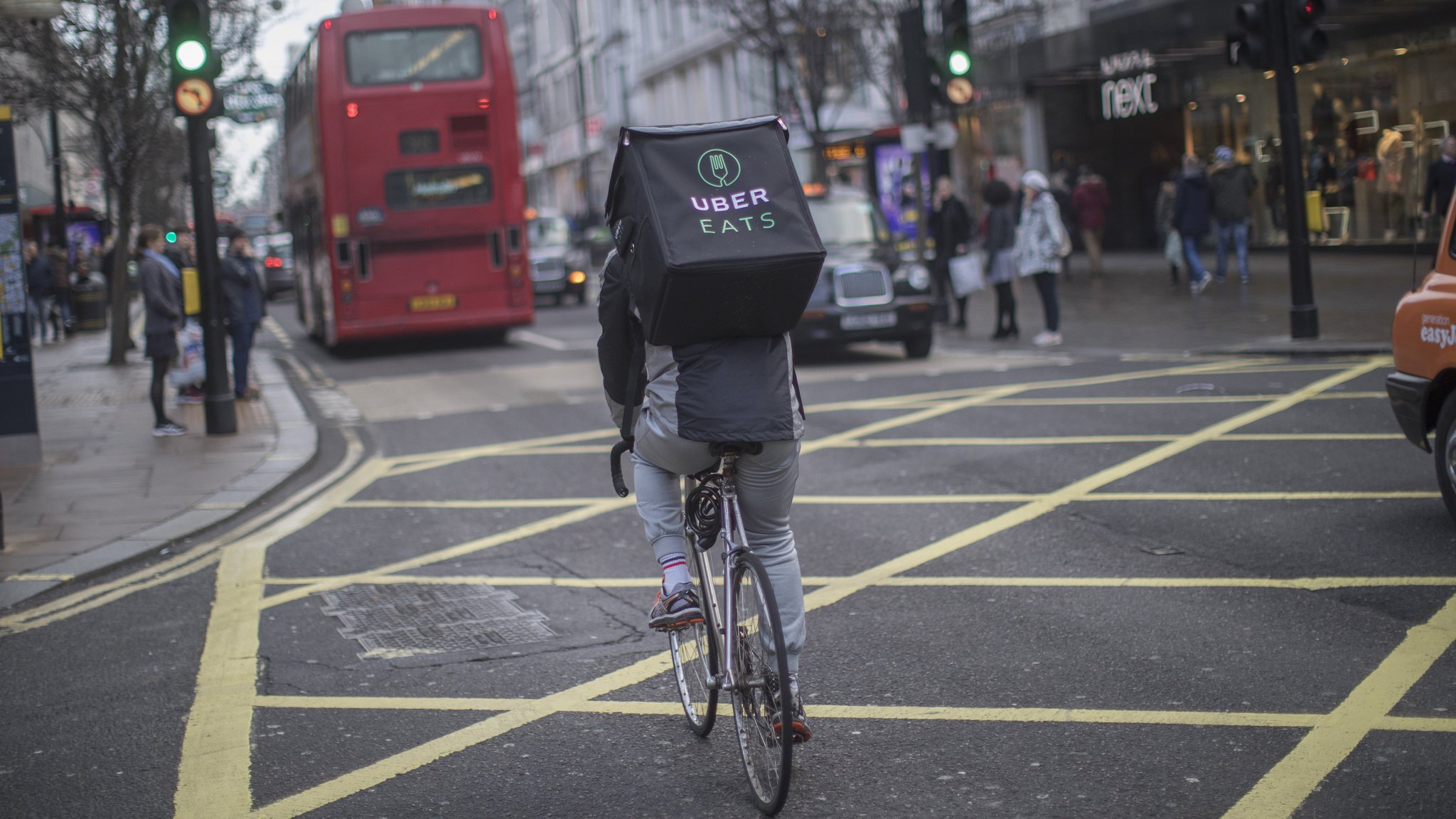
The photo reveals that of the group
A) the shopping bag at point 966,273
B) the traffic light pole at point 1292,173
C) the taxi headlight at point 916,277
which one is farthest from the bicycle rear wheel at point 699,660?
the shopping bag at point 966,273

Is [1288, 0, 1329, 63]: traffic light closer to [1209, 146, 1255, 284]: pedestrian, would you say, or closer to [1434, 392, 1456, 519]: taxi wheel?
[1434, 392, 1456, 519]: taxi wheel

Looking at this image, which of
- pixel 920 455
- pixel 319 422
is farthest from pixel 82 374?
pixel 920 455

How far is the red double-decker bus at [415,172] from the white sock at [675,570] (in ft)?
52.3

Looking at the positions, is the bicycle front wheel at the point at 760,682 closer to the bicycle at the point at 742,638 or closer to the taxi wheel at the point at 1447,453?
the bicycle at the point at 742,638

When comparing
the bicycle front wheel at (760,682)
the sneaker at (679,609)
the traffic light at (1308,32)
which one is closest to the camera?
the bicycle front wheel at (760,682)

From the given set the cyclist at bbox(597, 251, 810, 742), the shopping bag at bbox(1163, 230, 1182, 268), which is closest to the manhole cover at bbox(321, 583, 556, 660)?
the cyclist at bbox(597, 251, 810, 742)

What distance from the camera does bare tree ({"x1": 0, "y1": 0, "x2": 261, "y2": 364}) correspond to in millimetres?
18375

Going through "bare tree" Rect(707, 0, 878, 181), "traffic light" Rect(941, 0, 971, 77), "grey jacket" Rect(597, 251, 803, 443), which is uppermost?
"bare tree" Rect(707, 0, 878, 181)

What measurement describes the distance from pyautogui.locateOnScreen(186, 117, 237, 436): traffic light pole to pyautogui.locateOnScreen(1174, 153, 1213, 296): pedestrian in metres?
13.0

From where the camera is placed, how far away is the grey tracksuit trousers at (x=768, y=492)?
4039 mm

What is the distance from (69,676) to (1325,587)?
4.92 m

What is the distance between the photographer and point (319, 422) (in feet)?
46.0

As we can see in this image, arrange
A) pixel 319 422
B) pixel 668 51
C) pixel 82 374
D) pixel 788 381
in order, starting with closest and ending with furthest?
1. pixel 788 381
2. pixel 319 422
3. pixel 82 374
4. pixel 668 51

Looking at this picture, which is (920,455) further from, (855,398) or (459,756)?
(459,756)
